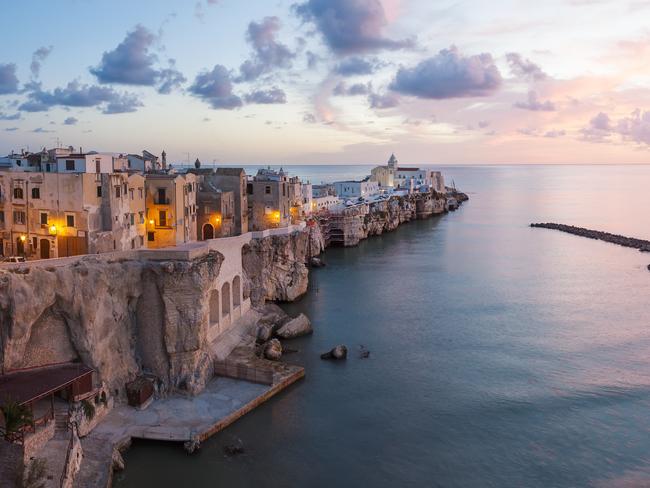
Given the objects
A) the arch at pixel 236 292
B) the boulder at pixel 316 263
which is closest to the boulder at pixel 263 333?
the arch at pixel 236 292

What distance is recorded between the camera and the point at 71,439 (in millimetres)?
20719

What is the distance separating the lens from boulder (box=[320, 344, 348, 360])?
110 ft

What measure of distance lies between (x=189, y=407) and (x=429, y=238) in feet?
208

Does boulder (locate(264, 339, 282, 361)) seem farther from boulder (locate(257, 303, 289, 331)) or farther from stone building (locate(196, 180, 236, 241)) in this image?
stone building (locate(196, 180, 236, 241))

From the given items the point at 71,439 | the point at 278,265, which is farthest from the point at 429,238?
the point at 71,439

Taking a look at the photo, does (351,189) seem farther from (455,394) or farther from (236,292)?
(455,394)

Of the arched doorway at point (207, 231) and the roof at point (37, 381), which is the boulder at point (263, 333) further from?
the roof at point (37, 381)

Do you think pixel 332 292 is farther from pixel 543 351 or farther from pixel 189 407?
pixel 189 407

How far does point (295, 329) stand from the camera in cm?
3741


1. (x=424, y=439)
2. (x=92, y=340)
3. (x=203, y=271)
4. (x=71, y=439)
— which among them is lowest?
(x=424, y=439)

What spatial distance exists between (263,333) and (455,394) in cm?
1287

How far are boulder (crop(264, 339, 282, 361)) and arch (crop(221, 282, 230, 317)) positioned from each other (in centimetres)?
324

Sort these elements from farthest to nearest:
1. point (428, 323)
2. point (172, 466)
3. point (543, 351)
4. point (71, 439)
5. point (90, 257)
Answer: point (428, 323)
point (543, 351)
point (90, 257)
point (172, 466)
point (71, 439)

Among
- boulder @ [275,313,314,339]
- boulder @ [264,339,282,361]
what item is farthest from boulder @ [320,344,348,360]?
boulder @ [275,313,314,339]
